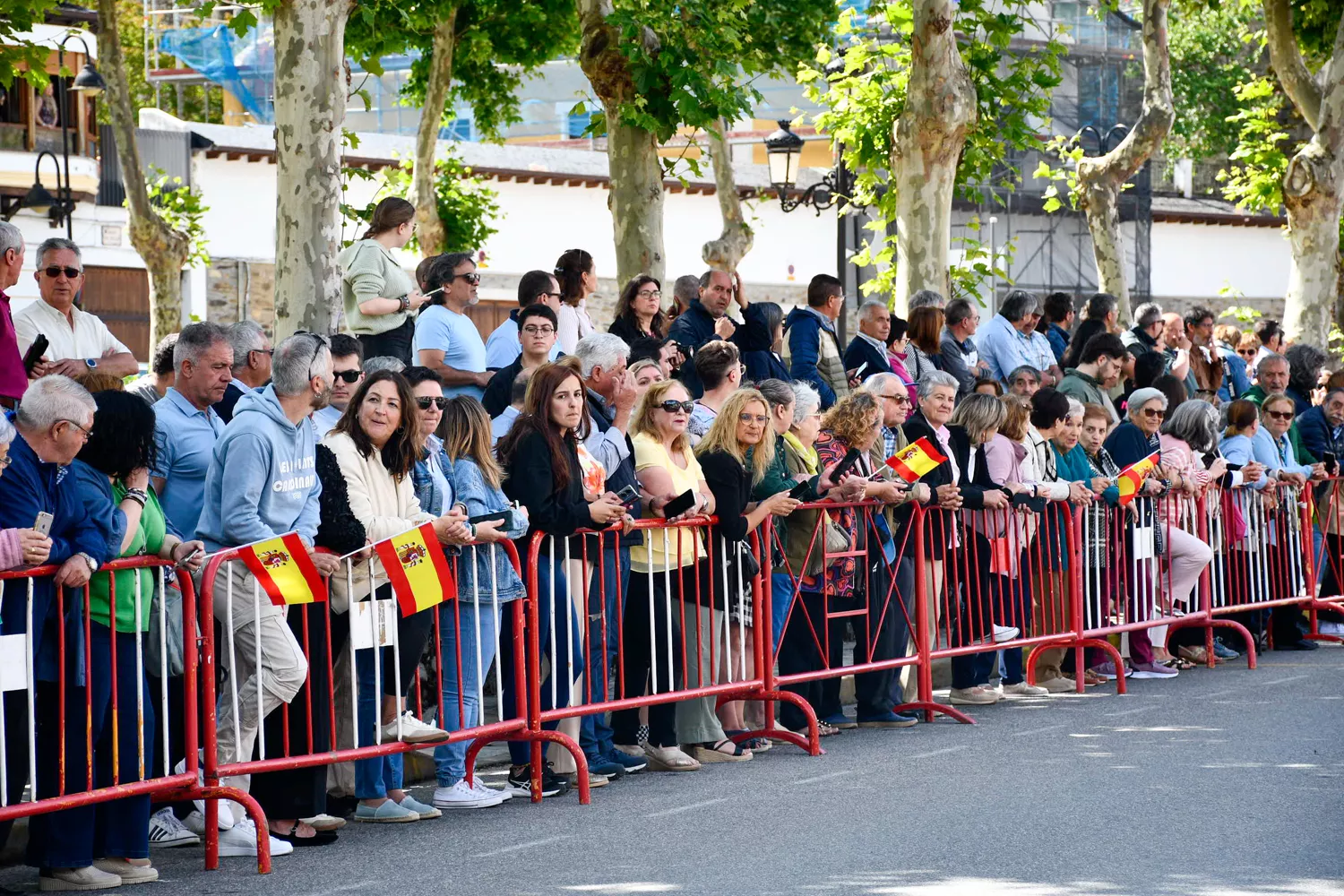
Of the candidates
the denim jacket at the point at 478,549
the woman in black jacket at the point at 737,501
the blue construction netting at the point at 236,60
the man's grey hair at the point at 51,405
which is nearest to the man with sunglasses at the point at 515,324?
the woman in black jacket at the point at 737,501

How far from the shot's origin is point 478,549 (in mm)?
8531

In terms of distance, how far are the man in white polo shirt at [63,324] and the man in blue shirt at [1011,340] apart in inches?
287

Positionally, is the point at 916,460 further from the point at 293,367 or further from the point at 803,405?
the point at 293,367

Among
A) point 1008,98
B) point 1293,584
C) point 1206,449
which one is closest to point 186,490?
point 1206,449

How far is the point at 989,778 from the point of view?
345 inches

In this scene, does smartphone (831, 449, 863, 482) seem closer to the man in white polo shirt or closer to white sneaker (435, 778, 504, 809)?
white sneaker (435, 778, 504, 809)

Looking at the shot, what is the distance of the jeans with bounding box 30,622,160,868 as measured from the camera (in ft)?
22.3

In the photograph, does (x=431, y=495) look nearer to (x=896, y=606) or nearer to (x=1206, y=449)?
(x=896, y=606)

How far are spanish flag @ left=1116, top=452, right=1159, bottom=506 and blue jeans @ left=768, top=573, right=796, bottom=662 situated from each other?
2.88m

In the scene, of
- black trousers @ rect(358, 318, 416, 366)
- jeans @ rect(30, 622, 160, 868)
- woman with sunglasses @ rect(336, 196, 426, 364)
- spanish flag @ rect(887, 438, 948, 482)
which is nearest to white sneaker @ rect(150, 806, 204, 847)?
jeans @ rect(30, 622, 160, 868)

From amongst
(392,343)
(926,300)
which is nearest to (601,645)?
(392,343)

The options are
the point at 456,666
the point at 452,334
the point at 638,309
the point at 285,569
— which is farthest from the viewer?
the point at 638,309

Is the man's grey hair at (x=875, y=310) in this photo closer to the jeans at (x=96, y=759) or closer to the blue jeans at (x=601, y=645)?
the blue jeans at (x=601, y=645)

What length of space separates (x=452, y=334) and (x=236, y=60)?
3640cm
